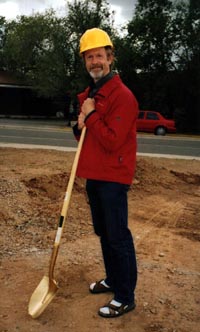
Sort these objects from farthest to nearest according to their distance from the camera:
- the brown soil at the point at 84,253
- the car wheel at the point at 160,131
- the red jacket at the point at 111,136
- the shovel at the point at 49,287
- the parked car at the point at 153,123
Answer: the car wheel at the point at 160,131 < the parked car at the point at 153,123 < the brown soil at the point at 84,253 < the shovel at the point at 49,287 < the red jacket at the point at 111,136

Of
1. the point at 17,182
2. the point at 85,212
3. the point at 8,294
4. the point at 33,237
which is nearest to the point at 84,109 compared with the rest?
the point at 8,294

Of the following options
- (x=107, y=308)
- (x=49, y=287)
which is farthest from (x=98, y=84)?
(x=107, y=308)

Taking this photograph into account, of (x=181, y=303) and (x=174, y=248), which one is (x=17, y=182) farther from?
(x=181, y=303)

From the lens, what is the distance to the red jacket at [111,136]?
2.85 m

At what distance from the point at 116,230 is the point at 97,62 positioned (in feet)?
3.70

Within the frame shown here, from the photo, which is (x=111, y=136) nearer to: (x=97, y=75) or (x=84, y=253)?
(x=97, y=75)

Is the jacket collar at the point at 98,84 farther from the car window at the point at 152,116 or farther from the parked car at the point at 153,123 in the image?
the car window at the point at 152,116

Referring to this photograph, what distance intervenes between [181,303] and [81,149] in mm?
1463

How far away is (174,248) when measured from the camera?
15.8 feet

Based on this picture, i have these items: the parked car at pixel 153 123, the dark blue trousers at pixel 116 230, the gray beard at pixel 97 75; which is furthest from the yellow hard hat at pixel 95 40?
the parked car at pixel 153 123

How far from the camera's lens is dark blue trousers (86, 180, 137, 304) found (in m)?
3.00

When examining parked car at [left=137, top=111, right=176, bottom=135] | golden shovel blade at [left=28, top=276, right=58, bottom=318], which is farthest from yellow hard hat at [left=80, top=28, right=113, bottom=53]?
parked car at [left=137, top=111, right=176, bottom=135]

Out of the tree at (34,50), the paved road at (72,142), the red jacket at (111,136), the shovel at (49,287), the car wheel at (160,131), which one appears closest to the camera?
the red jacket at (111,136)

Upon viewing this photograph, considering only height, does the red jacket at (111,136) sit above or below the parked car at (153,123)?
above
